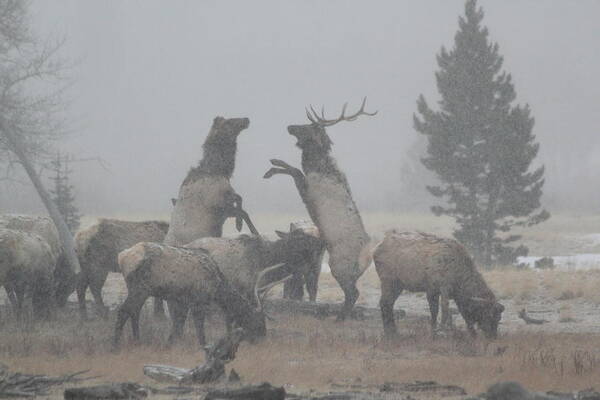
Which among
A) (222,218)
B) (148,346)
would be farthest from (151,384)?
(222,218)

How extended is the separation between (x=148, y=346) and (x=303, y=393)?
4.34 metres

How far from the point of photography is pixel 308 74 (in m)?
177

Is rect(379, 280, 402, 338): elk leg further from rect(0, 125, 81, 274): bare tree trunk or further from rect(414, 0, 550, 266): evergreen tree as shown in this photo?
rect(414, 0, 550, 266): evergreen tree

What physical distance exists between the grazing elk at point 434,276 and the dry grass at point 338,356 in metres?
0.48

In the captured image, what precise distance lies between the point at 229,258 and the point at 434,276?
369 centimetres

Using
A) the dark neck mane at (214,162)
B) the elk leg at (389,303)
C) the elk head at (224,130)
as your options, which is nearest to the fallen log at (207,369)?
the elk leg at (389,303)

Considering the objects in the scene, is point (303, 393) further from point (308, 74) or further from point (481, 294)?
point (308, 74)

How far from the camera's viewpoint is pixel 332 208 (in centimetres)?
1667

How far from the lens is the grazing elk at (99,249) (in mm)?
16047

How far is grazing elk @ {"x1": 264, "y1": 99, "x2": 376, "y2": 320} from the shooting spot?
1614 centimetres

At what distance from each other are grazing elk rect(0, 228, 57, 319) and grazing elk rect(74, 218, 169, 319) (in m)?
0.58

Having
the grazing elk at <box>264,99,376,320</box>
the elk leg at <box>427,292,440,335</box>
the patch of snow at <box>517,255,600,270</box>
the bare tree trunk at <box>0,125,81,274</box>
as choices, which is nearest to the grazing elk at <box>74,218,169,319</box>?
the grazing elk at <box>264,99,376,320</box>

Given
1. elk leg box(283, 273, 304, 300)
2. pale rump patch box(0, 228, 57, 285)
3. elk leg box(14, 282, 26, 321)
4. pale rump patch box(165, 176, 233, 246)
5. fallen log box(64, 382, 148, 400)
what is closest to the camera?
fallen log box(64, 382, 148, 400)

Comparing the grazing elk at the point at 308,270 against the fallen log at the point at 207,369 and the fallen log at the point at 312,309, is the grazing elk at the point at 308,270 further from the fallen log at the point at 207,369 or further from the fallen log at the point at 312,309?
the fallen log at the point at 207,369
